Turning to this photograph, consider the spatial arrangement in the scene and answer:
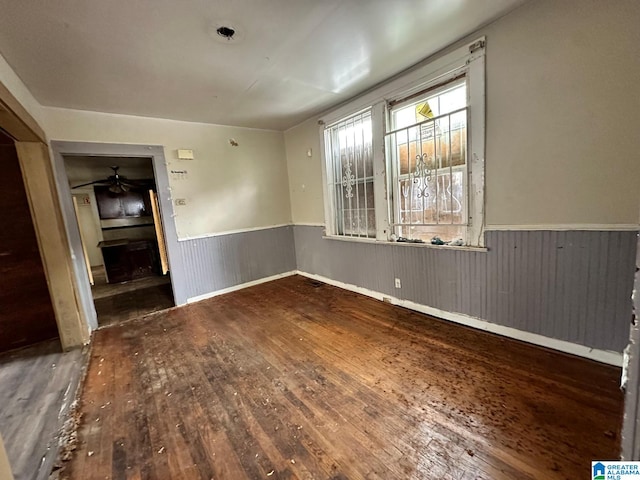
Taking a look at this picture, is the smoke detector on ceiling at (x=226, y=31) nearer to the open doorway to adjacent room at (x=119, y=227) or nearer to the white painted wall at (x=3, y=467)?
the white painted wall at (x=3, y=467)

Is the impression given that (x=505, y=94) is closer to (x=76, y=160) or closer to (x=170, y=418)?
(x=170, y=418)

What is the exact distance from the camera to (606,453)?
1.27 m

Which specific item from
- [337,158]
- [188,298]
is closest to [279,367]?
[188,298]

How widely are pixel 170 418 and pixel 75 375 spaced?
1.24m

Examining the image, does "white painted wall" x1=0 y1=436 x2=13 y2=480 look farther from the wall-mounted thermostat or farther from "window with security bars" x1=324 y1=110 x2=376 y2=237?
the wall-mounted thermostat

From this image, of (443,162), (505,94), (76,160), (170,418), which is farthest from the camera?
(76,160)

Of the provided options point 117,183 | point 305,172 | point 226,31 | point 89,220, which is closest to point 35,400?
point 226,31

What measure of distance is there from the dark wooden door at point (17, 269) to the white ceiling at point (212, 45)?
2.93ft

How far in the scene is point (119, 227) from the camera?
20.3ft

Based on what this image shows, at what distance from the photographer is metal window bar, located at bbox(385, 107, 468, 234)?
244 centimetres

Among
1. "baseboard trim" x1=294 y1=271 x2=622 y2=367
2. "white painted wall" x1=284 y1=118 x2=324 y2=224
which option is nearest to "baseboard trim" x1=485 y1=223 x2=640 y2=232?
"baseboard trim" x1=294 y1=271 x2=622 y2=367

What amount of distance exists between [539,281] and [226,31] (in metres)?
2.91

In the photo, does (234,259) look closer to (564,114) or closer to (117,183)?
(117,183)

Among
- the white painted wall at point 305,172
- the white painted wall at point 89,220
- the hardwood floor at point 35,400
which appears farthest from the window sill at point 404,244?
the white painted wall at point 89,220
